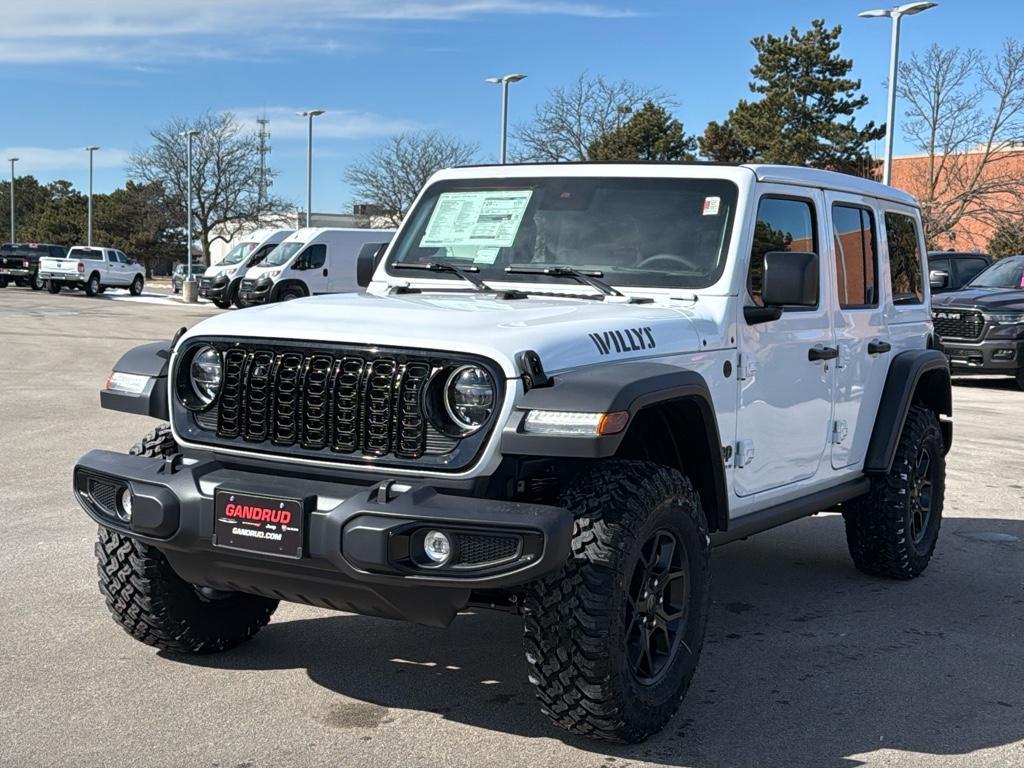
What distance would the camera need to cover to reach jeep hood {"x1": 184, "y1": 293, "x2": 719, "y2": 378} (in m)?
→ 3.88

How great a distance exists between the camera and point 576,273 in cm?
492

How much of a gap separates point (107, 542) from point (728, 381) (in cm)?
243

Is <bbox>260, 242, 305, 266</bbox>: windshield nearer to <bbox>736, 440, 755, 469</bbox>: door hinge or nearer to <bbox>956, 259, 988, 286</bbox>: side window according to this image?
<bbox>956, 259, 988, 286</bbox>: side window

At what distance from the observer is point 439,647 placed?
16.7 feet

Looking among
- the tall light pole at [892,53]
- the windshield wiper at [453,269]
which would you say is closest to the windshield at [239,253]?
the tall light pole at [892,53]

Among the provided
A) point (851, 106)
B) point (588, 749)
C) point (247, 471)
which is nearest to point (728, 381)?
point (588, 749)

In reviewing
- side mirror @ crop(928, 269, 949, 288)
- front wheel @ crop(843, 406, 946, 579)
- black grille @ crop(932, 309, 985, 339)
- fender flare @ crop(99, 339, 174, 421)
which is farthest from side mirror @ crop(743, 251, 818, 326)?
black grille @ crop(932, 309, 985, 339)

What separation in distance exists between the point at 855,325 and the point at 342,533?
316 cm

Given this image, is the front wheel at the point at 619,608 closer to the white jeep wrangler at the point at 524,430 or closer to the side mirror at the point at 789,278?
the white jeep wrangler at the point at 524,430

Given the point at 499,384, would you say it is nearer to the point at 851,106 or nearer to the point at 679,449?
the point at 679,449

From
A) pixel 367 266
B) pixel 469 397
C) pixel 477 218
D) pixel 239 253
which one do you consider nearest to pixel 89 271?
pixel 239 253

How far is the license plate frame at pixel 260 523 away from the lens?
12.3 ft

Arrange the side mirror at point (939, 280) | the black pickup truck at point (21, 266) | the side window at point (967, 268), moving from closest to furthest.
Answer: the side mirror at point (939, 280) < the side window at point (967, 268) < the black pickup truck at point (21, 266)

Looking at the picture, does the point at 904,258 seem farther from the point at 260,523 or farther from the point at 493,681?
the point at 260,523
